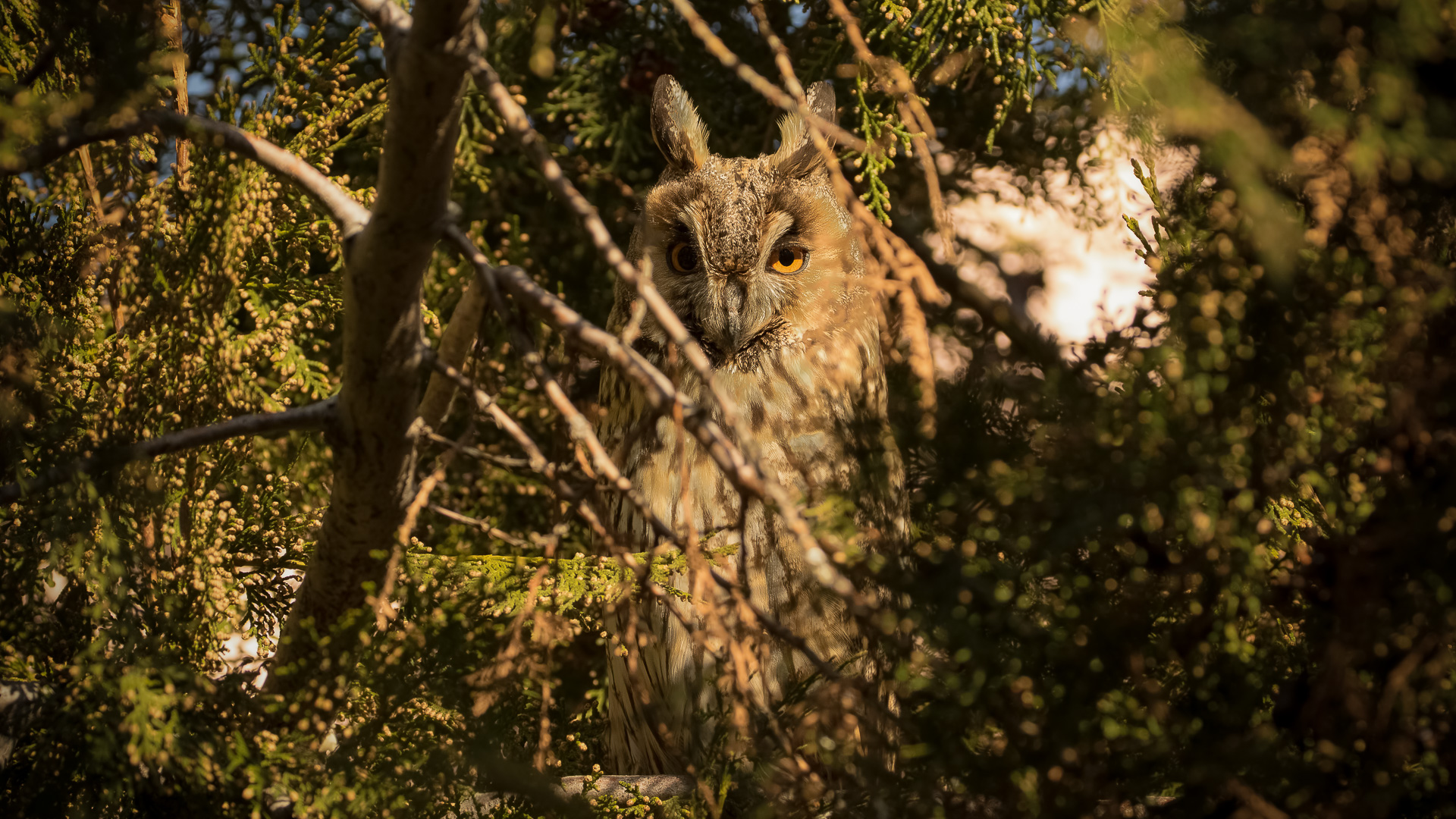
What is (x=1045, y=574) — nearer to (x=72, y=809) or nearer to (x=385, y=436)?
(x=385, y=436)

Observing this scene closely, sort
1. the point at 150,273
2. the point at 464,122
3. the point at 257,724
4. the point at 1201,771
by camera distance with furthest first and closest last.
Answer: the point at 464,122 < the point at 150,273 < the point at 257,724 < the point at 1201,771

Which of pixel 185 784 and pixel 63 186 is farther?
pixel 63 186

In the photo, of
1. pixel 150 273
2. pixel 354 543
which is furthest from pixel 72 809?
pixel 150 273

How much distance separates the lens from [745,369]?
191 centimetres

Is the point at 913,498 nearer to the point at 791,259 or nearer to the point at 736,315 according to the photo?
the point at 736,315

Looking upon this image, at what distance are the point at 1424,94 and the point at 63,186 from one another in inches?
70.1

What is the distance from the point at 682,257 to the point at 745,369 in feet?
0.95

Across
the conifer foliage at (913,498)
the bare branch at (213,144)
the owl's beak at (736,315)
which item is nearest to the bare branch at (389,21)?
the conifer foliage at (913,498)

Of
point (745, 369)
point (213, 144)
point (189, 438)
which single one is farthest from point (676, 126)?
point (189, 438)

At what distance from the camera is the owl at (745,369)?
5.74 ft

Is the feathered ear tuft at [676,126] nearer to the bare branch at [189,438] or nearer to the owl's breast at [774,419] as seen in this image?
the owl's breast at [774,419]

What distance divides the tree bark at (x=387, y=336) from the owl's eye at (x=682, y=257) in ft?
3.23

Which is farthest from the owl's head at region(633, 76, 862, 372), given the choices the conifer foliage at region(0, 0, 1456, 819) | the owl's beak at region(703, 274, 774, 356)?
the conifer foliage at region(0, 0, 1456, 819)

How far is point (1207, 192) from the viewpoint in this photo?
1.00 m
